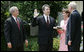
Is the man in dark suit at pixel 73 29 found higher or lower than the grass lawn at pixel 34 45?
higher

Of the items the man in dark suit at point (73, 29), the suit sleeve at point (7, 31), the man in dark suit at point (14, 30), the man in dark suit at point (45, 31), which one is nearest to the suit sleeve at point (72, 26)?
the man in dark suit at point (73, 29)

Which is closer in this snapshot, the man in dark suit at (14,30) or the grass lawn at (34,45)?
the man in dark suit at (14,30)

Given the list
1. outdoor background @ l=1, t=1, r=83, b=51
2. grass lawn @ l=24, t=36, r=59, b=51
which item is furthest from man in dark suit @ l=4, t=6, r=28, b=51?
outdoor background @ l=1, t=1, r=83, b=51

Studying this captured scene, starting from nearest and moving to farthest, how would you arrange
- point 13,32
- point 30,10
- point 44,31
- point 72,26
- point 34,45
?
1. point 72,26
2. point 13,32
3. point 44,31
4. point 34,45
5. point 30,10

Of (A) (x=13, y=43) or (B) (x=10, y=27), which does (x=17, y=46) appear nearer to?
(A) (x=13, y=43)

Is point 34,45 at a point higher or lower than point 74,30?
lower

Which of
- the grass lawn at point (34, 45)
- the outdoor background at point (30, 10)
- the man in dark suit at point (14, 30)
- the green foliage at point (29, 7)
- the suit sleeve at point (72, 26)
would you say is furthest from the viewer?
the outdoor background at point (30, 10)

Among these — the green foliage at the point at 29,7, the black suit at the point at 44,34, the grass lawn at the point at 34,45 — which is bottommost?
the grass lawn at the point at 34,45

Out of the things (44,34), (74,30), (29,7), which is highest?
(29,7)

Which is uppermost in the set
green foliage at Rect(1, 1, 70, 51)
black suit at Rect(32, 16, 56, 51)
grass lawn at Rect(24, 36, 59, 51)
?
green foliage at Rect(1, 1, 70, 51)

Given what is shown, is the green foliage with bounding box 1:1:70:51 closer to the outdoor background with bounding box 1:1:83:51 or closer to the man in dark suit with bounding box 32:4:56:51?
the outdoor background with bounding box 1:1:83:51

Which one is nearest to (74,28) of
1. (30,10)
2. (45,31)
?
(45,31)

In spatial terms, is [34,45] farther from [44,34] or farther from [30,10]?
[44,34]

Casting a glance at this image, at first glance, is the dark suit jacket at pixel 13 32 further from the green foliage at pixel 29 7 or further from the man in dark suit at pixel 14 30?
the green foliage at pixel 29 7
